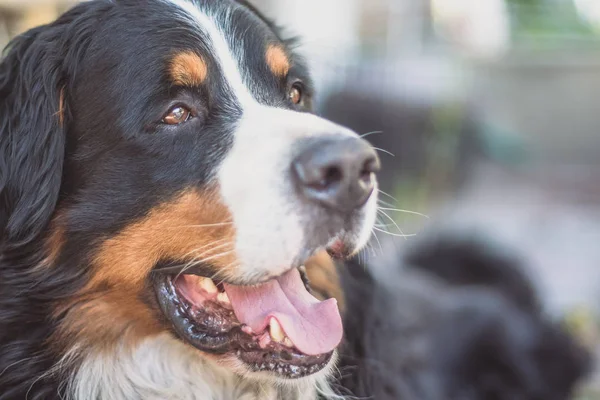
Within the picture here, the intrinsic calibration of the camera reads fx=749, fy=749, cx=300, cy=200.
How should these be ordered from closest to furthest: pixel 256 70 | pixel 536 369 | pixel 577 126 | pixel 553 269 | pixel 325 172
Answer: pixel 325 172 → pixel 256 70 → pixel 536 369 → pixel 553 269 → pixel 577 126

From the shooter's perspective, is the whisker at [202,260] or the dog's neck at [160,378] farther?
the dog's neck at [160,378]

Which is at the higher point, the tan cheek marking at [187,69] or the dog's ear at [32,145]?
the tan cheek marking at [187,69]

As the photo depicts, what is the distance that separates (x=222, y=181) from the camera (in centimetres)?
208

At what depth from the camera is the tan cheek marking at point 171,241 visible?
206 centimetres

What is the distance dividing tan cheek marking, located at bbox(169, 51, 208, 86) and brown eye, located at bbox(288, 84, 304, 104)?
43 centimetres

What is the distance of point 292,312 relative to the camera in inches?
85.8

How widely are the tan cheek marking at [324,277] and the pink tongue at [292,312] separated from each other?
22cm

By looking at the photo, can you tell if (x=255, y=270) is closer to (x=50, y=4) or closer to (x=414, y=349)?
(x=414, y=349)

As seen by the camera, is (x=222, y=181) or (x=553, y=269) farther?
(x=553, y=269)

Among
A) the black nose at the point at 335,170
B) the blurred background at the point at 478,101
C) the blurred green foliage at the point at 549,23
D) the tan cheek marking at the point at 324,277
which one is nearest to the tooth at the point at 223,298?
the tan cheek marking at the point at 324,277

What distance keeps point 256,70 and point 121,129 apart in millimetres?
482

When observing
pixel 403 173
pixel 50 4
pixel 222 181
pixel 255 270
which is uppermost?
pixel 222 181

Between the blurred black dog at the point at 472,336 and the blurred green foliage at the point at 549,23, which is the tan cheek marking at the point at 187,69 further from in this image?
the blurred green foliage at the point at 549,23

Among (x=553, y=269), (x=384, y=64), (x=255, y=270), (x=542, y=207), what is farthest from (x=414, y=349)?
(x=384, y=64)
